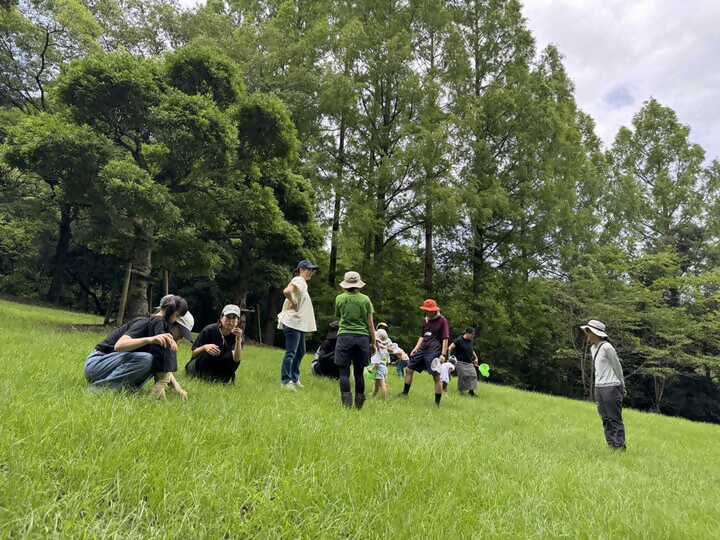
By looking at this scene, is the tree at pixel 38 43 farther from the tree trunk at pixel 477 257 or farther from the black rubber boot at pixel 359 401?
the black rubber boot at pixel 359 401

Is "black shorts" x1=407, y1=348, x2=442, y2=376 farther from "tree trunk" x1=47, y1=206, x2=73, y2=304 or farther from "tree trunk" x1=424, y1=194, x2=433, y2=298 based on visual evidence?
"tree trunk" x1=47, y1=206, x2=73, y2=304

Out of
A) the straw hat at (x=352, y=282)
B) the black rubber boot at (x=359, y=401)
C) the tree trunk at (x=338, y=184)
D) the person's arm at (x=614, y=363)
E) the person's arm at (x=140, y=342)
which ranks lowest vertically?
the black rubber boot at (x=359, y=401)

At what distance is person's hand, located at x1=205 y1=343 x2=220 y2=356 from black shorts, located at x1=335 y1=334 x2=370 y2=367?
1.56 metres

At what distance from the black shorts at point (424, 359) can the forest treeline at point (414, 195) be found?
7.61 meters

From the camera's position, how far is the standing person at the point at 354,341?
221 inches

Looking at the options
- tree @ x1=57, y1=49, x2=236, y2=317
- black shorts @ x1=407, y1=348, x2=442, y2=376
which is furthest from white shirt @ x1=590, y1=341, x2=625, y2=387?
tree @ x1=57, y1=49, x2=236, y2=317

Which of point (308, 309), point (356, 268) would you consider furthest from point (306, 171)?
point (308, 309)

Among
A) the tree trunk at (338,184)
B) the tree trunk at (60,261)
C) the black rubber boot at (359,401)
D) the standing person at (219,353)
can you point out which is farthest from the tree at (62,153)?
the tree trunk at (60,261)

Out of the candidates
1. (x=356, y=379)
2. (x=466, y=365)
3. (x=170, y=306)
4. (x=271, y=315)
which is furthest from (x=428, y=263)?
(x=170, y=306)

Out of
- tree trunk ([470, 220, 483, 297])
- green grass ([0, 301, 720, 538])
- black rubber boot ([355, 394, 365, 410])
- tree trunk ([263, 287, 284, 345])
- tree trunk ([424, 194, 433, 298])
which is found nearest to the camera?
green grass ([0, 301, 720, 538])

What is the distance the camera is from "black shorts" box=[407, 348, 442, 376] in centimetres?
755

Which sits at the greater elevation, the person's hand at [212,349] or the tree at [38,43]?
the tree at [38,43]

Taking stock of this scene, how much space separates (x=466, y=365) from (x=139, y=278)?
30.2 feet

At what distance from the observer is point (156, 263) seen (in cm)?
1419
